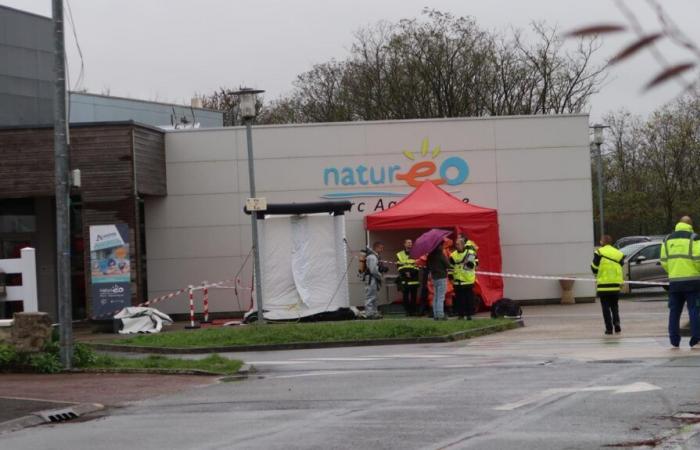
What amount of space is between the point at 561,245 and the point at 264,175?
842 cm

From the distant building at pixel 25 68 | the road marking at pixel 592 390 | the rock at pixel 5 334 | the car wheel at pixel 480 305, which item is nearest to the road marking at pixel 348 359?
the rock at pixel 5 334

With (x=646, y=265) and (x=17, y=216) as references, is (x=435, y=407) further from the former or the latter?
(x=646, y=265)

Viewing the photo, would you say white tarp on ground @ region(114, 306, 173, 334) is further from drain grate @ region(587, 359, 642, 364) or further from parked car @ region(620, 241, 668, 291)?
parked car @ region(620, 241, 668, 291)

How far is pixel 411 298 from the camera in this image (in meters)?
28.0

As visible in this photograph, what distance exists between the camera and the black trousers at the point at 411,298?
2770 cm

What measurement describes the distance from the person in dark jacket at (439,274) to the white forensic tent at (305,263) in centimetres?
375

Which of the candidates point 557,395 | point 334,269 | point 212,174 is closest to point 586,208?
point 334,269

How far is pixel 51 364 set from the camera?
55.5ft

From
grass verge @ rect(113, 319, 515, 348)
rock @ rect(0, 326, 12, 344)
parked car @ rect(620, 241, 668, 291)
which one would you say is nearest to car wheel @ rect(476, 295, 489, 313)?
grass verge @ rect(113, 319, 515, 348)

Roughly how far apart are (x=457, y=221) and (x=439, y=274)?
173 inches

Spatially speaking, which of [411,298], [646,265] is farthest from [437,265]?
[646,265]

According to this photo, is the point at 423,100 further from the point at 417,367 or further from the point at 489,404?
the point at 489,404

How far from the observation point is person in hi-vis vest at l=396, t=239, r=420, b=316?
27.1 meters

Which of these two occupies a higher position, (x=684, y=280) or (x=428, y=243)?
(x=428, y=243)
